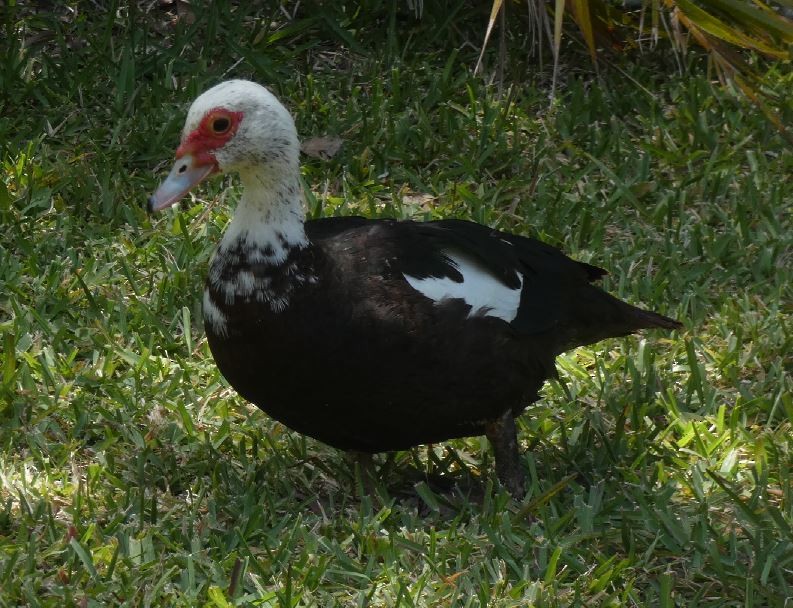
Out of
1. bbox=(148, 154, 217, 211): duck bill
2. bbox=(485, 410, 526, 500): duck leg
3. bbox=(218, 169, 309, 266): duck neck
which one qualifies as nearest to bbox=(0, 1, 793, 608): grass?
bbox=(485, 410, 526, 500): duck leg

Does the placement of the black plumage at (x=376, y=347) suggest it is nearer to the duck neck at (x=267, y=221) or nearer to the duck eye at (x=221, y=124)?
the duck neck at (x=267, y=221)

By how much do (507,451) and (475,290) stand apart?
45 cm

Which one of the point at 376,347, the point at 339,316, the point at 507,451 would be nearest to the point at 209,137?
the point at 339,316

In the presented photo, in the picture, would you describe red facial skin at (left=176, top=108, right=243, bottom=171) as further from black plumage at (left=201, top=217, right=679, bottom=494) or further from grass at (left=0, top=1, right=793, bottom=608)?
grass at (left=0, top=1, right=793, bottom=608)

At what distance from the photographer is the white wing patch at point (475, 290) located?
3.53m

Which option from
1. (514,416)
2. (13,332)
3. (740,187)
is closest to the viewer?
(514,416)

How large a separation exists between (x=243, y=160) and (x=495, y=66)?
96.3 inches

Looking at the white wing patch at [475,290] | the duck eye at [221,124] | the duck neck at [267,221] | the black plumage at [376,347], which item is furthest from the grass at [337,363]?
the duck eye at [221,124]

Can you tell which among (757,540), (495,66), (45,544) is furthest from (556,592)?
(495,66)

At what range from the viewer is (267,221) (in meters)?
3.48

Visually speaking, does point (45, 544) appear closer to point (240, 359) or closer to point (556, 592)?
point (240, 359)

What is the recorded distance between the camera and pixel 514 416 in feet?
12.3

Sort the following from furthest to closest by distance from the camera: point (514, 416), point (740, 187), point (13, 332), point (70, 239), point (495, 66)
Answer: point (495, 66)
point (740, 187)
point (70, 239)
point (13, 332)
point (514, 416)

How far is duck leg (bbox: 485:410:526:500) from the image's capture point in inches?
145
